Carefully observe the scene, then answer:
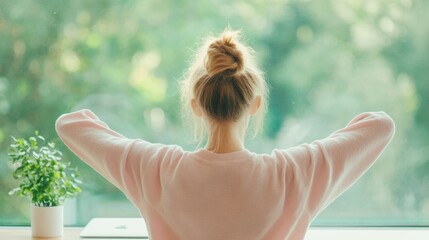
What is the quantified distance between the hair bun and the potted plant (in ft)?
2.39

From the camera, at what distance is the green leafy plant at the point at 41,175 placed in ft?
6.54

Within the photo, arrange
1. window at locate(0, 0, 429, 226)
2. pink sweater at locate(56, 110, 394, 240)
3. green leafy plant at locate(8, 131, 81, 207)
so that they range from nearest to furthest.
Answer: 1. pink sweater at locate(56, 110, 394, 240)
2. green leafy plant at locate(8, 131, 81, 207)
3. window at locate(0, 0, 429, 226)

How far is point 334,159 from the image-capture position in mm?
1421

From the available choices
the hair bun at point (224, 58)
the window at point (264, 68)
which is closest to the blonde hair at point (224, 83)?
the hair bun at point (224, 58)

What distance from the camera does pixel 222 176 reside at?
1396mm

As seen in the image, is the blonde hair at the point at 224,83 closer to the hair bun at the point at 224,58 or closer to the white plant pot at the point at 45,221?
→ the hair bun at the point at 224,58

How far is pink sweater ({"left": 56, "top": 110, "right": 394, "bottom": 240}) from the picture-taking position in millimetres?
1386

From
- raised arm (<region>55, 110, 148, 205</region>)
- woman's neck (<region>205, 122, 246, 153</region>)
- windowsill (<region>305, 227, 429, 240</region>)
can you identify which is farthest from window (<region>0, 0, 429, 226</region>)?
woman's neck (<region>205, 122, 246, 153</region>)

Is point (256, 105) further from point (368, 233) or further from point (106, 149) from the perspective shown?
point (368, 233)

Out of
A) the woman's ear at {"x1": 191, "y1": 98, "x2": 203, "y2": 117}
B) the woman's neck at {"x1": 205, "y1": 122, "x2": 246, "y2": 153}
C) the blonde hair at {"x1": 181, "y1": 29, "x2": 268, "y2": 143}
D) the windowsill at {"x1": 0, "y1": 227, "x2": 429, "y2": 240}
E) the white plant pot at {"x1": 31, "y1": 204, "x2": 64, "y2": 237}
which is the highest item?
the blonde hair at {"x1": 181, "y1": 29, "x2": 268, "y2": 143}

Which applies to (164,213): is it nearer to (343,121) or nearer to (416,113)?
(343,121)

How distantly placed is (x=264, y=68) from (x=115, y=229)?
0.63 m

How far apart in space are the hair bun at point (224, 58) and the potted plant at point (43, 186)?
2.39 feet

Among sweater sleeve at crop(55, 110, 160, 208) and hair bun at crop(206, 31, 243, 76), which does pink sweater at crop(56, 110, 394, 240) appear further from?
hair bun at crop(206, 31, 243, 76)
